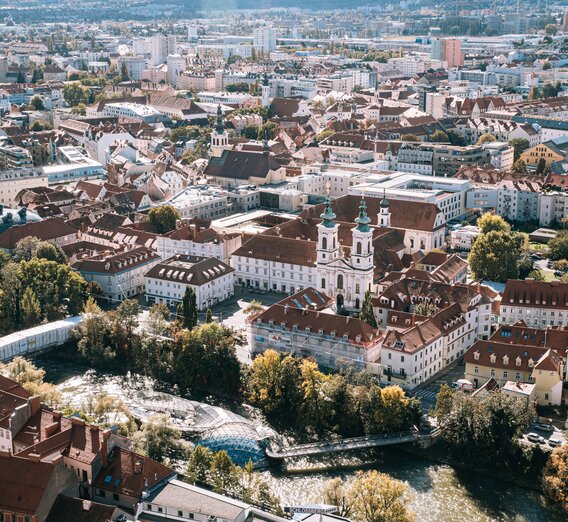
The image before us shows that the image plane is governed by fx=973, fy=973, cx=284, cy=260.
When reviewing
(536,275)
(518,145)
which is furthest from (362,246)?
(518,145)

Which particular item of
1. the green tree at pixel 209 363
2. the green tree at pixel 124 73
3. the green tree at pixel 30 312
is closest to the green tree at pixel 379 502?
the green tree at pixel 209 363

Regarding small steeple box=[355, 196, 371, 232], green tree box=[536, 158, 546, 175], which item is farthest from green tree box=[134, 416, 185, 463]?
green tree box=[536, 158, 546, 175]

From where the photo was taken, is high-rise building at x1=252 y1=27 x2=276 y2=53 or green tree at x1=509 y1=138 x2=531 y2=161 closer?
green tree at x1=509 y1=138 x2=531 y2=161

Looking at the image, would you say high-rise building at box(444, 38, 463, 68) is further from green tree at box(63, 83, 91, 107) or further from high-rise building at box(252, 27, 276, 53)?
green tree at box(63, 83, 91, 107)

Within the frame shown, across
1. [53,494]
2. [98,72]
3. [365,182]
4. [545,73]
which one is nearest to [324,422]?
[53,494]

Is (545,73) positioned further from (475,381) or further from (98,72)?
(475,381)

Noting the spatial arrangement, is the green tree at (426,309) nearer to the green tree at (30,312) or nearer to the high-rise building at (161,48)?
the green tree at (30,312)
